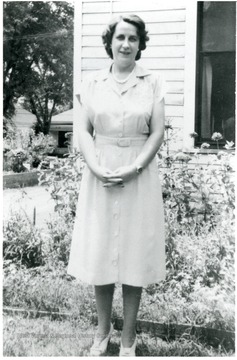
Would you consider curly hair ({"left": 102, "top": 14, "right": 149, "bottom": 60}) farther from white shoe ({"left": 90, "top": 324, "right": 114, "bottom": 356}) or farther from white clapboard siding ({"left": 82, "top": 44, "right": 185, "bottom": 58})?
white clapboard siding ({"left": 82, "top": 44, "right": 185, "bottom": 58})

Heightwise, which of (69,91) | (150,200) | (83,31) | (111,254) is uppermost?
(69,91)

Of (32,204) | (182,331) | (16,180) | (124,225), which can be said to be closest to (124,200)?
(124,225)

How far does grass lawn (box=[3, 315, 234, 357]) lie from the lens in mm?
2559

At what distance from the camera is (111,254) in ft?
7.64

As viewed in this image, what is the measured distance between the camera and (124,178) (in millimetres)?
2238

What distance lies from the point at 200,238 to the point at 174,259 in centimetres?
35

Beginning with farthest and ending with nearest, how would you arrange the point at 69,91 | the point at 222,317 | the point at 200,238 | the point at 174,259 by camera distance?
the point at 69,91, the point at 200,238, the point at 174,259, the point at 222,317

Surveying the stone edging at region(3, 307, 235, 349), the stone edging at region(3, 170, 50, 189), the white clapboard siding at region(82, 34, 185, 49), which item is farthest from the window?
the stone edging at region(3, 170, 50, 189)

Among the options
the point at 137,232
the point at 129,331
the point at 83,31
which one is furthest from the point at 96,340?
the point at 83,31

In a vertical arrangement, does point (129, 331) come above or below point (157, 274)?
below

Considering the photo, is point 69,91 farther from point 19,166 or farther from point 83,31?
point 83,31

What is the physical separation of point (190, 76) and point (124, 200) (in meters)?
2.67

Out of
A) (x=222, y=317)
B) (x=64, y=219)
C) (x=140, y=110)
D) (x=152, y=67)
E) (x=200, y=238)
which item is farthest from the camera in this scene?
(x=152, y=67)

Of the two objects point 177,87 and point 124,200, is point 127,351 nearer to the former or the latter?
point 124,200
